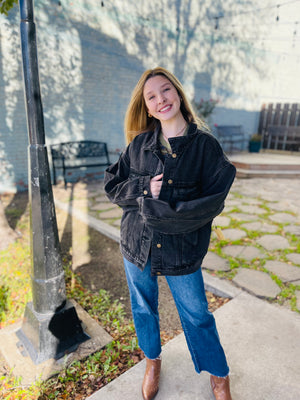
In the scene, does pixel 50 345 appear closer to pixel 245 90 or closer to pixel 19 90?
pixel 19 90

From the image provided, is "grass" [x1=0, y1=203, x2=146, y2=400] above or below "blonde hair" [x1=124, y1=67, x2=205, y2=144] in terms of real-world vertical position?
below

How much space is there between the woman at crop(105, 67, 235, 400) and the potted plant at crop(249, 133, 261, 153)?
1024cm

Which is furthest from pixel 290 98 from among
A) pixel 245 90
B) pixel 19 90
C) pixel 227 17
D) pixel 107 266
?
pixel 107 266

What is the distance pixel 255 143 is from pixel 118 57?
6.32 metres

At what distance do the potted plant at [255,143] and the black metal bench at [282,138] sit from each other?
0.80 meters

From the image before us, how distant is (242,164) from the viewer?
784 centimetres

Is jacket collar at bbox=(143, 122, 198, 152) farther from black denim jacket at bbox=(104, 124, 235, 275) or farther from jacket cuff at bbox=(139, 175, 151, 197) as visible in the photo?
jacket cuff at bbox=(139, 175, 151, 197)

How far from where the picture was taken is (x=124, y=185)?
1.43 m

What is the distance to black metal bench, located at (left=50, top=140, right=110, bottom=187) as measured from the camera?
253 inches

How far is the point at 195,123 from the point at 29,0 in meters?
1.22

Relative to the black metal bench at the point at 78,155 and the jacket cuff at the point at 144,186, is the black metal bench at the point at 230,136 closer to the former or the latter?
the black metal bench at the point at 78,155

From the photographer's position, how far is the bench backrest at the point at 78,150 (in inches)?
254

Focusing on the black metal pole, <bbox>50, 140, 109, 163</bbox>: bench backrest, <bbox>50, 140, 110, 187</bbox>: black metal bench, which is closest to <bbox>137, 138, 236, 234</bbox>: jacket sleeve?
the black metal pole

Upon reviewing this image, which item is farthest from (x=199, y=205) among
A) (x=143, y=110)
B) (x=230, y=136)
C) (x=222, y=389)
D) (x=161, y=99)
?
(x=230, y=136)
